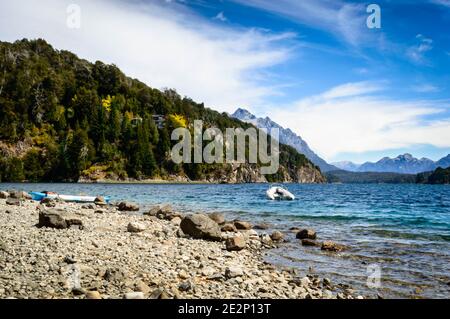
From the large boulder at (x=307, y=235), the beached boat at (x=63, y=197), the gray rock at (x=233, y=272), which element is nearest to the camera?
the gray rock at (x=233, y=272)

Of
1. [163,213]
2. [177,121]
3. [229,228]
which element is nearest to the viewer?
[229,228]

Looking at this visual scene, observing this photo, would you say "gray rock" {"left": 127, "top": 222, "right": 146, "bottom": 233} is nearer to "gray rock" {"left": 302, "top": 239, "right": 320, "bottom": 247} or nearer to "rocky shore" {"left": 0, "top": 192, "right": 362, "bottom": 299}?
"rocky shore" {"left": 0, "top": 192, "right": 362, "bottom": 299}

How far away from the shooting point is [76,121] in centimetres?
14362

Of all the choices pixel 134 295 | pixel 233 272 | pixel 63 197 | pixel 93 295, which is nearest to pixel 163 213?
pixel 63 197

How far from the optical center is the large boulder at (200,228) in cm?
1905

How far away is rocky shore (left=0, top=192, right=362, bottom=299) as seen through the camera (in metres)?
9.70

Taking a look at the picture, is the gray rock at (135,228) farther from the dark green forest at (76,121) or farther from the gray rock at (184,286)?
the dark green forest at (76,121)

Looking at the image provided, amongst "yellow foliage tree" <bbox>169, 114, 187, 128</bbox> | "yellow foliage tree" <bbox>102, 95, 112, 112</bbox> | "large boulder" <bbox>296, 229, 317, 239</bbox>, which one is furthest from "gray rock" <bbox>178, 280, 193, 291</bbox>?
"yellow foliage tree" <bbox>169, 114, 187, 128</bbox>

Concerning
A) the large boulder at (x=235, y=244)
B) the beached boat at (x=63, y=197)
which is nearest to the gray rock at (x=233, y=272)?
the large boulder at (x=235, y=244)

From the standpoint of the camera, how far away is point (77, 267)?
434 inches

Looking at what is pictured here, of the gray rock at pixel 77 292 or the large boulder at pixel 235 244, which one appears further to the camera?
the large boulder at pixel 235 244

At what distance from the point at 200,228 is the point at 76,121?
457 ft

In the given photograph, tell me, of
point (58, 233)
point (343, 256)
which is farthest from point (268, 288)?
point (58, 233)

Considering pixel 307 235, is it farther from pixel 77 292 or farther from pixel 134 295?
pixel 77 292
